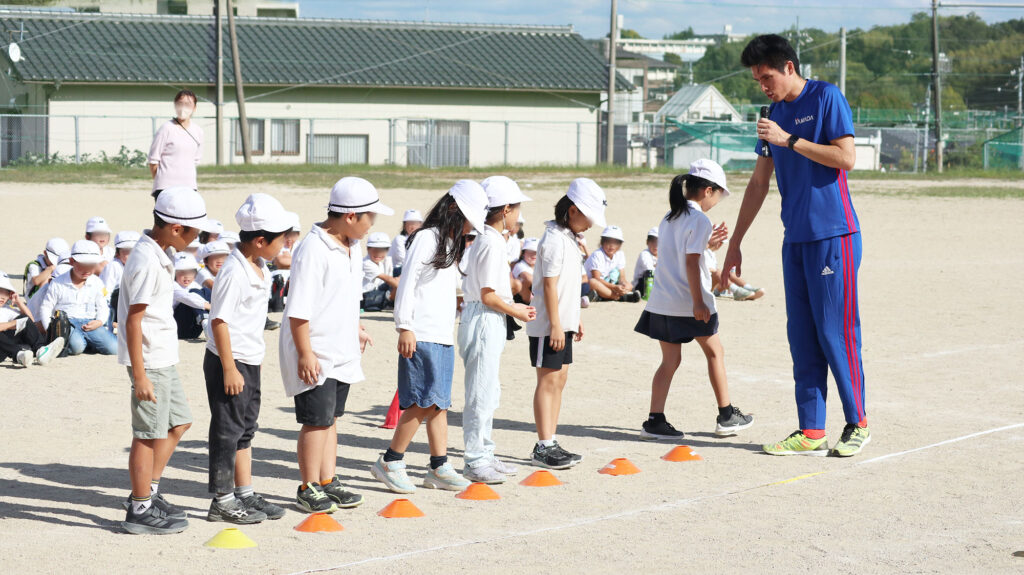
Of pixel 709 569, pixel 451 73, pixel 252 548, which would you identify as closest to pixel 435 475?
pixel 252 548

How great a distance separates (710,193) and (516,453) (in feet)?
6.94

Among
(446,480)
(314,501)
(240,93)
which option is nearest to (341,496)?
(314,501)

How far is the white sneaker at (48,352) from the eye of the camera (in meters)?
10.0

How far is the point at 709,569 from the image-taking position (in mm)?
5164

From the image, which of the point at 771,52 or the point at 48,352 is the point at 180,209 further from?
the point at 48,352

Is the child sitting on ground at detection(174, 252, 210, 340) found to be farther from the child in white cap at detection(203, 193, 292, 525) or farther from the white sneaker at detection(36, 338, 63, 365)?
the child in white cap at detection(203, 193, 292, 525)

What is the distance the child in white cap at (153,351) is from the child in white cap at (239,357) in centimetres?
19

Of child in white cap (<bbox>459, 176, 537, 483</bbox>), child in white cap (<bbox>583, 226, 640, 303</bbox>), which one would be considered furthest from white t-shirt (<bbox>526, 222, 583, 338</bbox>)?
child in white cap (<bbox>583, 226, 640, 303</bbox>)

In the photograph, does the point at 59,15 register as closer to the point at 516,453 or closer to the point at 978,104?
the point at 516,453

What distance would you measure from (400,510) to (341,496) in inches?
13.2

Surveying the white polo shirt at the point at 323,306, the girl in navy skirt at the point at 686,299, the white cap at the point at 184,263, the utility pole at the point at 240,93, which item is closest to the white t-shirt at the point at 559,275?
the girl in navy skirt at the point at 686,299

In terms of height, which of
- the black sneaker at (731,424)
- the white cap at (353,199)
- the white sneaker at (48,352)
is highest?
the white cap at (353,199)

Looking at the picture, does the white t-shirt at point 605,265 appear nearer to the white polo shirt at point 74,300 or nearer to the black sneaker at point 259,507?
the white polo shirt at point 74,300

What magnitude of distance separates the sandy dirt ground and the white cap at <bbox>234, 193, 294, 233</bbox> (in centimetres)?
143
